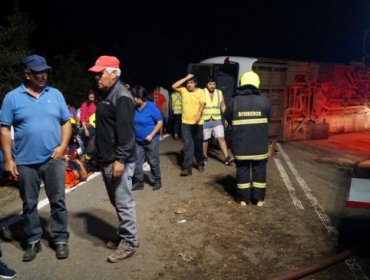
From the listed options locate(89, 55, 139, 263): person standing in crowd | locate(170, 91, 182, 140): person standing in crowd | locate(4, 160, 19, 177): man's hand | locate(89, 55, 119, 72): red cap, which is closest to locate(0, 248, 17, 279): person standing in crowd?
locate(4, 160, 19, 177): man's hand

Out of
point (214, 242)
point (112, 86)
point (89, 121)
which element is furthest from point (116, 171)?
point (89, 121)

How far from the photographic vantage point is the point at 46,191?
176 inches

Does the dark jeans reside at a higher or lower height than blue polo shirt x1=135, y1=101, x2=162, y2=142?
lower

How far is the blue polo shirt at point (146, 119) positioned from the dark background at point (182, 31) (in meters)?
7.28

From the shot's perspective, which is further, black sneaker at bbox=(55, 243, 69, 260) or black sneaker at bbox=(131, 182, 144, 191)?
black sneaker at bbox=(131, 182, 144, 191)

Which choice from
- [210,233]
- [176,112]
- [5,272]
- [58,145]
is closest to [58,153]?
[58,145]

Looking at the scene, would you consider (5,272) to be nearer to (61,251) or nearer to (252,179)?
(61,251)

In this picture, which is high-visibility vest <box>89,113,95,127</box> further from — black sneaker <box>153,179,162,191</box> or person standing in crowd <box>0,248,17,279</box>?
person standing in crowd <box>0,248,17,279</box>

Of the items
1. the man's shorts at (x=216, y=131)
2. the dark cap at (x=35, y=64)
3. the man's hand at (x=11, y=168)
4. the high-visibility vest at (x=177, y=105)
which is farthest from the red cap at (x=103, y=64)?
the high-visibility vest at (x=177, y=105)

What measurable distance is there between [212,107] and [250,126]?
265 cm

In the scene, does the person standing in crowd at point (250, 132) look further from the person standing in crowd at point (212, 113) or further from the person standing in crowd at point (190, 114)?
the person standing in crowd at point (212, 113)

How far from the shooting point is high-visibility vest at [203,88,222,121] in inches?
336

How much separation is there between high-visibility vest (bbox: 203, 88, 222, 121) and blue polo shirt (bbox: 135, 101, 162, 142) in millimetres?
1993

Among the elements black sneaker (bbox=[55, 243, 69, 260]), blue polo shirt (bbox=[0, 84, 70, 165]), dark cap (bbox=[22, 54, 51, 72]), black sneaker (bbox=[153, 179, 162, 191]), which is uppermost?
dark cap (bbox=[22, 54, 51, 72])
